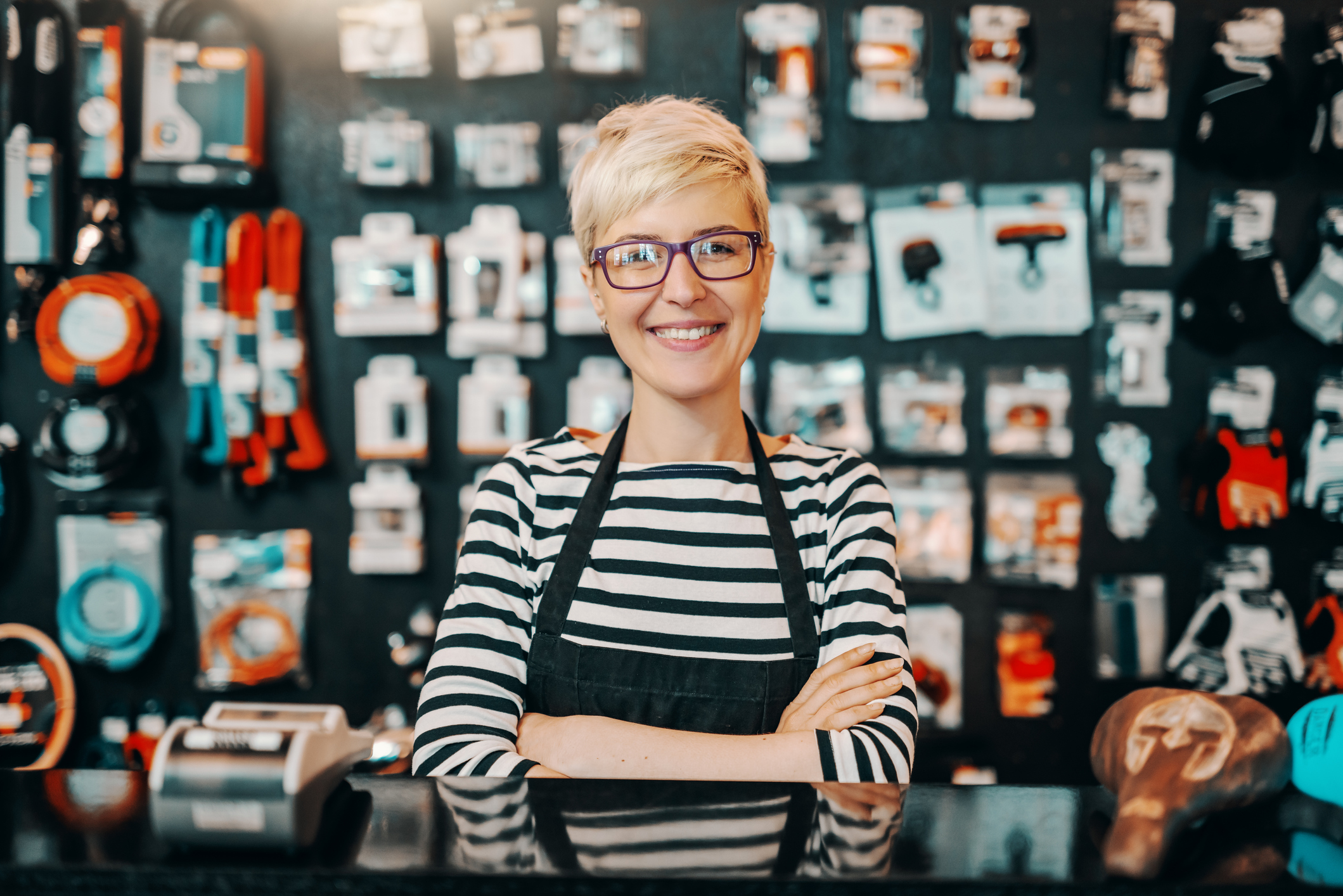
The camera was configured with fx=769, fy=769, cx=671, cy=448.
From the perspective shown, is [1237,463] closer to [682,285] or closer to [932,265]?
[932,265]

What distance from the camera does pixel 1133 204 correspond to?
2309 mm

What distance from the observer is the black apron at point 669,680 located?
1.17 m

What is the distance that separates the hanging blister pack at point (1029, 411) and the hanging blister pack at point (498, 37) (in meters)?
1.69

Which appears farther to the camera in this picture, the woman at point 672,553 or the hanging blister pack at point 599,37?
the hanging blister pack at point 599,37

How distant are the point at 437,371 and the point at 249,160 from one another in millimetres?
798

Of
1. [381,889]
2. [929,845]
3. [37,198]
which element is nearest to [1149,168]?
[929,845]

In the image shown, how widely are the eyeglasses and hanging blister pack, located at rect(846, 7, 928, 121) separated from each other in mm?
1380

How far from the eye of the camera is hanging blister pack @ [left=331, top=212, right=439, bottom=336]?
2322mm

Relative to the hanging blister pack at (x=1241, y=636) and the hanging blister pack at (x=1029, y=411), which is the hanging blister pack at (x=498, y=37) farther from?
the hanging blister pack at (x=1241, y=636)

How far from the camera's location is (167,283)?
245 centimetres

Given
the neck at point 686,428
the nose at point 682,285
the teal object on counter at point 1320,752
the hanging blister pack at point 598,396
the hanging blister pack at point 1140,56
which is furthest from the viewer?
the hanging blister pack at point 598,396

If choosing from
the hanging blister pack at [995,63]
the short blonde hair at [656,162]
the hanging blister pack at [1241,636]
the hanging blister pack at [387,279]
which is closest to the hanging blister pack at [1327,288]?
the hanging blister pack at [1241,636]

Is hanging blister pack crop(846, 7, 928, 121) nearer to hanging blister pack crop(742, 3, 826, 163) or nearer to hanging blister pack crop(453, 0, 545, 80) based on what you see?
hanging blister pack crop(742, 3, 826, 163)

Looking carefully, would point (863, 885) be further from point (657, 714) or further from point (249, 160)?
point (249, 160)
